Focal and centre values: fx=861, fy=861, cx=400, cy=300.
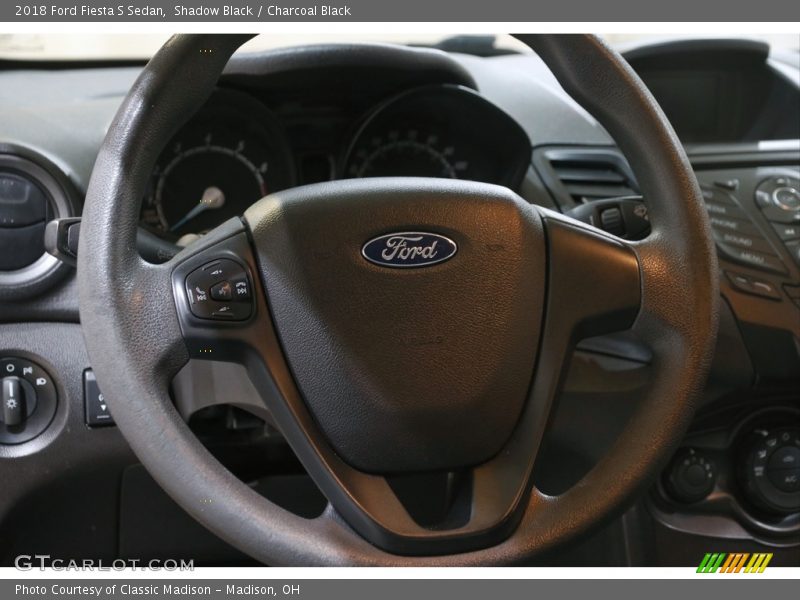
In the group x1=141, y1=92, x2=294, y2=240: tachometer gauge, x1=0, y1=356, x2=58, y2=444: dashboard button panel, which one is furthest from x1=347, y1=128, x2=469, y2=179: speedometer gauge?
x1=0, y1=356, x2=58, y2=444: dashboard button panel

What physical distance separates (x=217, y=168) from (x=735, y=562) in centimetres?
100

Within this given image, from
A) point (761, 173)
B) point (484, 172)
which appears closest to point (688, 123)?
point (761, 173)

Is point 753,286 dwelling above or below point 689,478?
above

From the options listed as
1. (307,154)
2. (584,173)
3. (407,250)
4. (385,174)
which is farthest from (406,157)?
(407,250)

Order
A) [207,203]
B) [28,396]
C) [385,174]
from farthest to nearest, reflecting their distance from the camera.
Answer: [385,174] < [207,203] < [28,396]

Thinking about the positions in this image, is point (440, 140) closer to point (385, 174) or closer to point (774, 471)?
point (385, 174)

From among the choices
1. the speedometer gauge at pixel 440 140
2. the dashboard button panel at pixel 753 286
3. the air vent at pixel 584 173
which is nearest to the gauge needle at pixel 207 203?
the speedometer gauge at pixel 440 140

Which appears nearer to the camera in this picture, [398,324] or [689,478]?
[398,324]

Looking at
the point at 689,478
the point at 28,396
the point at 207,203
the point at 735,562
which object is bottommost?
the point at 735,562

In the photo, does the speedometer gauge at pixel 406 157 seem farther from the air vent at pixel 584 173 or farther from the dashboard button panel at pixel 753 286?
the dashboard button panel at pixel 753 286

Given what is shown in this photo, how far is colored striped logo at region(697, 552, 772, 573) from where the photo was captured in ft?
4.31

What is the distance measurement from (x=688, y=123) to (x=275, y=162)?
0.78 meters

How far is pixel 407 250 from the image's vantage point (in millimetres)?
892

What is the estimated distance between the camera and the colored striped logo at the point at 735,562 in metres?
1.31
